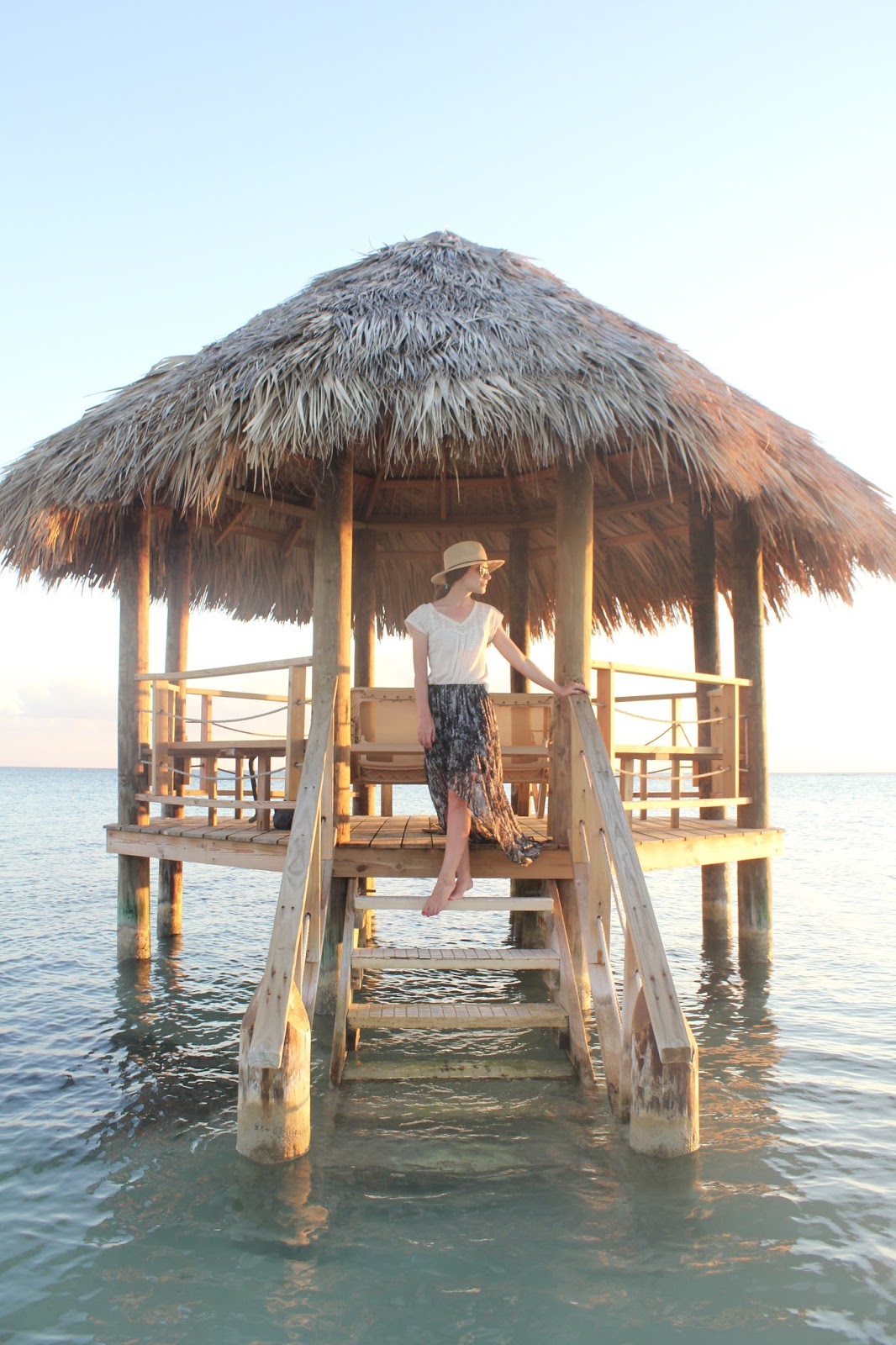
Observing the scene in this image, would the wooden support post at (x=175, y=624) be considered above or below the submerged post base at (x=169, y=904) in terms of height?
above

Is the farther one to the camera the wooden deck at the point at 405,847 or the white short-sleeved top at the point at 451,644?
the wooden deck at the point at 405,847

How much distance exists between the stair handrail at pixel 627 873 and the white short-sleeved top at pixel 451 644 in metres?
0.66

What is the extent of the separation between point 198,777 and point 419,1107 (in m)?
2.78

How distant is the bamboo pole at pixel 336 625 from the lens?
5586 millimetres

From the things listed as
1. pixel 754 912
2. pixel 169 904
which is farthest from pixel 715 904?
pixel 169 904

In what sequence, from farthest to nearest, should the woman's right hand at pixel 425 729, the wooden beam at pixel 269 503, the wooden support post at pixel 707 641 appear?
the wooden support post at pixel 707 641 → the wooden beam at pixel 269 503 → the woman's right hand at pixel 425 729

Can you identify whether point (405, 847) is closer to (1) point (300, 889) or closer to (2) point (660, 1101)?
(1) point (300, 889)

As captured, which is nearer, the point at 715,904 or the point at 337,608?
the point at 337,608

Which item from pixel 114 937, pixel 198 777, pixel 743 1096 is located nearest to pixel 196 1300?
pixel 743 1096

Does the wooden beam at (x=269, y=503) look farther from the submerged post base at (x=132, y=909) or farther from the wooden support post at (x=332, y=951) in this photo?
the wooden support post at (x=332, y=951)

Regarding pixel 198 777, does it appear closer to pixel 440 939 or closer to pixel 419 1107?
pixel 419 1107

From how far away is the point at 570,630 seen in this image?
18.1 feet

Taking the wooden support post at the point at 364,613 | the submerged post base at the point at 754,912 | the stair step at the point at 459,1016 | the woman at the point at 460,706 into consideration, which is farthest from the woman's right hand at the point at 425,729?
the wooden support post at the point at 364,613

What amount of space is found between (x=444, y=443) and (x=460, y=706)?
69.4 inches
